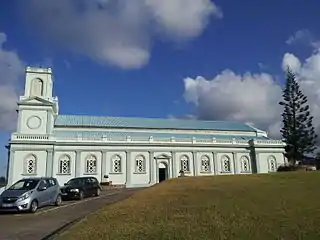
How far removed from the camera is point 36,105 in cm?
5200

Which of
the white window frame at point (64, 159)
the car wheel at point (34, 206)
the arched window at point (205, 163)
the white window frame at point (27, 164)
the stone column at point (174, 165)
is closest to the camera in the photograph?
the car wheel at point (34, 206)

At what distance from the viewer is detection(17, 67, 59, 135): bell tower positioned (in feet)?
168

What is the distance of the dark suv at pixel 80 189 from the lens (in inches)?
1079

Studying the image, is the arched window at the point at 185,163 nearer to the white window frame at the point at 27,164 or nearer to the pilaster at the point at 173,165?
the pilaster at the point at 173,165

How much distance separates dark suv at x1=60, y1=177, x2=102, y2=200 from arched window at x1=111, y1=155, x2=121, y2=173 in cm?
2050

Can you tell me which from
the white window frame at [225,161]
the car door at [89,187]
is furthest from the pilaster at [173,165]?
the car door at [89,187]


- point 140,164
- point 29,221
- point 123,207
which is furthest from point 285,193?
point 140,164

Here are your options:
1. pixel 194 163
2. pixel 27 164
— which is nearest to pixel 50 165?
pixel 27 164

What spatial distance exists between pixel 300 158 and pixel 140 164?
28.7 m

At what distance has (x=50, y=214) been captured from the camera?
1678 centimetres

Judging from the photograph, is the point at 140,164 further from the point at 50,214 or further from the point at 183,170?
the point at 50,214

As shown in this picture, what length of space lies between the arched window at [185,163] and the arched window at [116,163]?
992cm

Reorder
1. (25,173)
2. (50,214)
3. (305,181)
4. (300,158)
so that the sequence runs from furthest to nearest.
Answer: (300,158) < (25,173) < (305,181) < (50,214)

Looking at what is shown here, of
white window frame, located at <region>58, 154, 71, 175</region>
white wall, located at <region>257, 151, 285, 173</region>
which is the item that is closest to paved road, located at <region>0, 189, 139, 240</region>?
white window frame, located at <region>58, 154, 71, 175</region>
